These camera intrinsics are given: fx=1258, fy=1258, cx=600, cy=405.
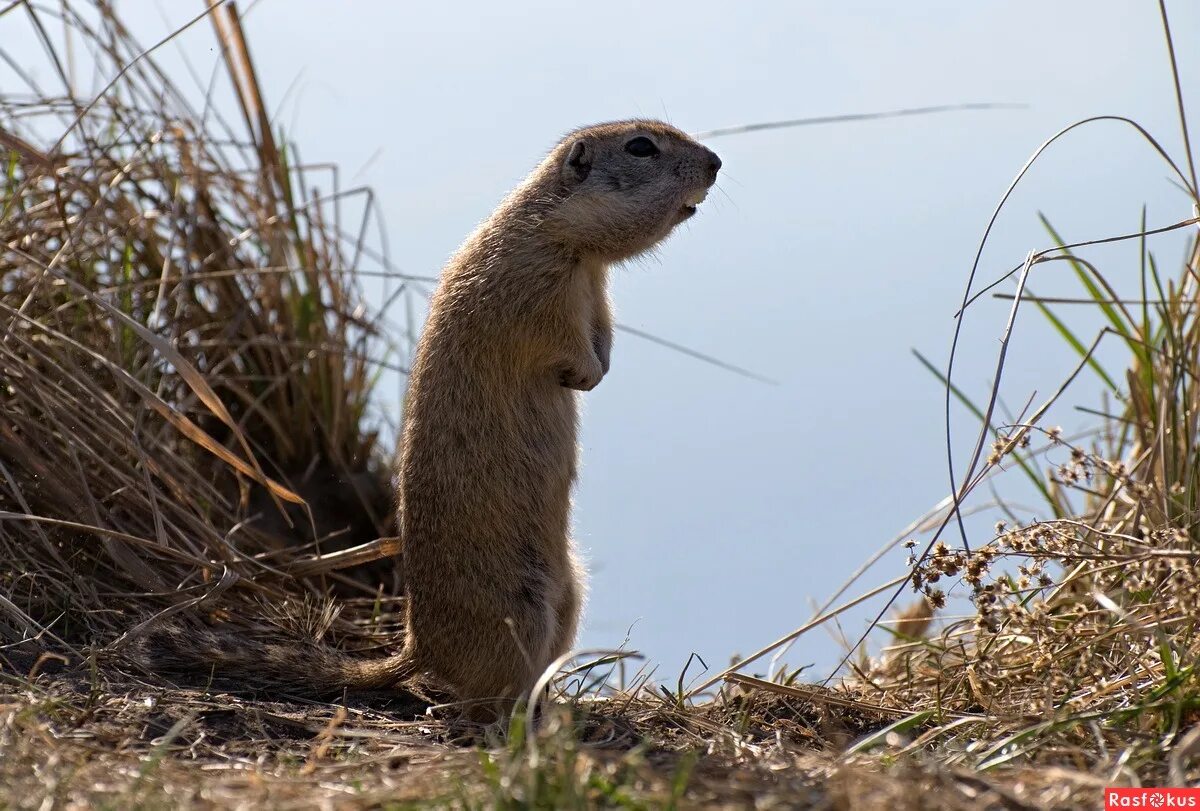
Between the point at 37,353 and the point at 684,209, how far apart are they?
232 centimetres

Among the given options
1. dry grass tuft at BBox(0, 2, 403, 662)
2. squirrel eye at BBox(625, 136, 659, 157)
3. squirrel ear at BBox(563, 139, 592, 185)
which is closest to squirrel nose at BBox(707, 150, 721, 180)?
squirrel eye at BBox(625, 136, 659, 157)

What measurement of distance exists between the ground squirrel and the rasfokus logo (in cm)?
181

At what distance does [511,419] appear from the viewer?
14.0 feet

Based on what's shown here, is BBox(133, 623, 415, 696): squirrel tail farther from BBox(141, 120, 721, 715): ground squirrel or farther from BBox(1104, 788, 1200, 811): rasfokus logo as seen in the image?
BBox(1104, 788, 1200, 811): rasfokus logo

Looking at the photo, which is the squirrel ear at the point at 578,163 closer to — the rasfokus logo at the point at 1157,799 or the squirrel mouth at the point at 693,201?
the squirrel mouth at the point at 693,201

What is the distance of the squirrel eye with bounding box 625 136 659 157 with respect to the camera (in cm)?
471

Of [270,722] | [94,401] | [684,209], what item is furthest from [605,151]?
[270,722]

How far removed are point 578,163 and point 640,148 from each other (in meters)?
0.24

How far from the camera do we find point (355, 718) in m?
3.69

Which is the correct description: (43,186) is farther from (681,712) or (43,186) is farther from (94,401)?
(681,712)

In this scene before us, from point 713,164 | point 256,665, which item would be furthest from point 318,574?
point 713,164

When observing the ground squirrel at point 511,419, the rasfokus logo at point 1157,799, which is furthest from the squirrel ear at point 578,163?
the rasfokus logo at point 1157,799

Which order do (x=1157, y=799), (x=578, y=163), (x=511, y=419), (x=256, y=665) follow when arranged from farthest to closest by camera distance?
(x=578, y=163), (x=511, y=419), (x=256, y=665), (x=1157, y=799)

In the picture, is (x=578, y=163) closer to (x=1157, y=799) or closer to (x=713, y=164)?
(x=713, y=164)
